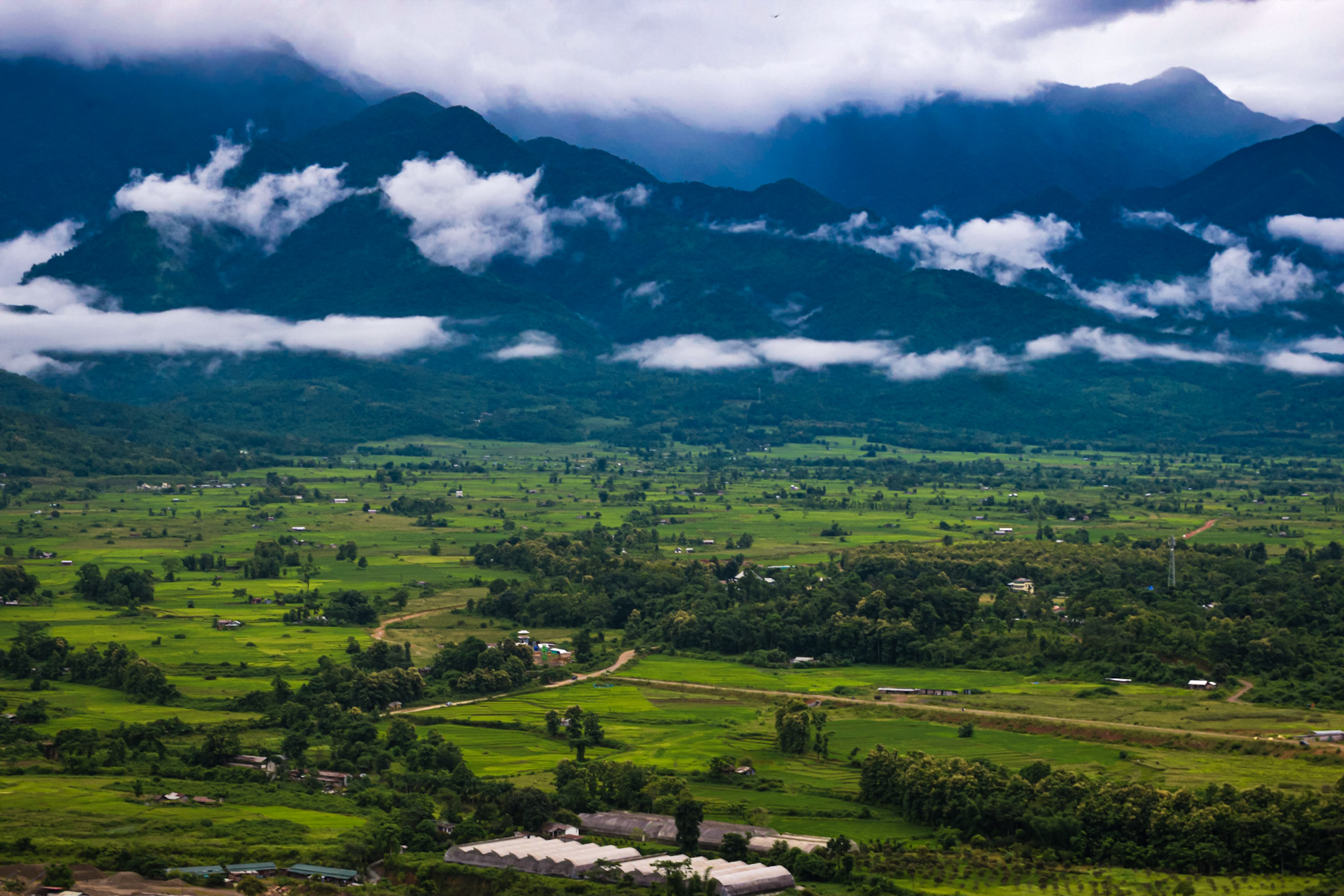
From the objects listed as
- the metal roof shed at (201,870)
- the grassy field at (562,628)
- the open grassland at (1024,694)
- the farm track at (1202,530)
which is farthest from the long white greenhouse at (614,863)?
the farm track at (1202,530)

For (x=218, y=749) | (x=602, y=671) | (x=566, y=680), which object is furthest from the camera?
(x=602, y=671)

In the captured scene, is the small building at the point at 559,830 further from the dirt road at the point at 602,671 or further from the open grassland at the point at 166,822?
the dirt road at the point at 602,671

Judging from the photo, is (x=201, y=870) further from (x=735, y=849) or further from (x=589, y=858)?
(x=735, y=849)

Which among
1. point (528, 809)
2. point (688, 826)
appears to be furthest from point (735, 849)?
point (528, 809)

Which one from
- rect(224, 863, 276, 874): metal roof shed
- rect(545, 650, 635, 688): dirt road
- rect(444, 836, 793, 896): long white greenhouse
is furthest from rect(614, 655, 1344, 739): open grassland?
rect(224, 863, 276, 874): metal roof shed

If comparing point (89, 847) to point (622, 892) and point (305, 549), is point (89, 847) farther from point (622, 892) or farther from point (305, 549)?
point (305, 549)

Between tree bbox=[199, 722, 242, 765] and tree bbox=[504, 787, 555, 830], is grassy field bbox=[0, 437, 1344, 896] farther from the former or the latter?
tree bbox=[504, 787, 555, 830]
